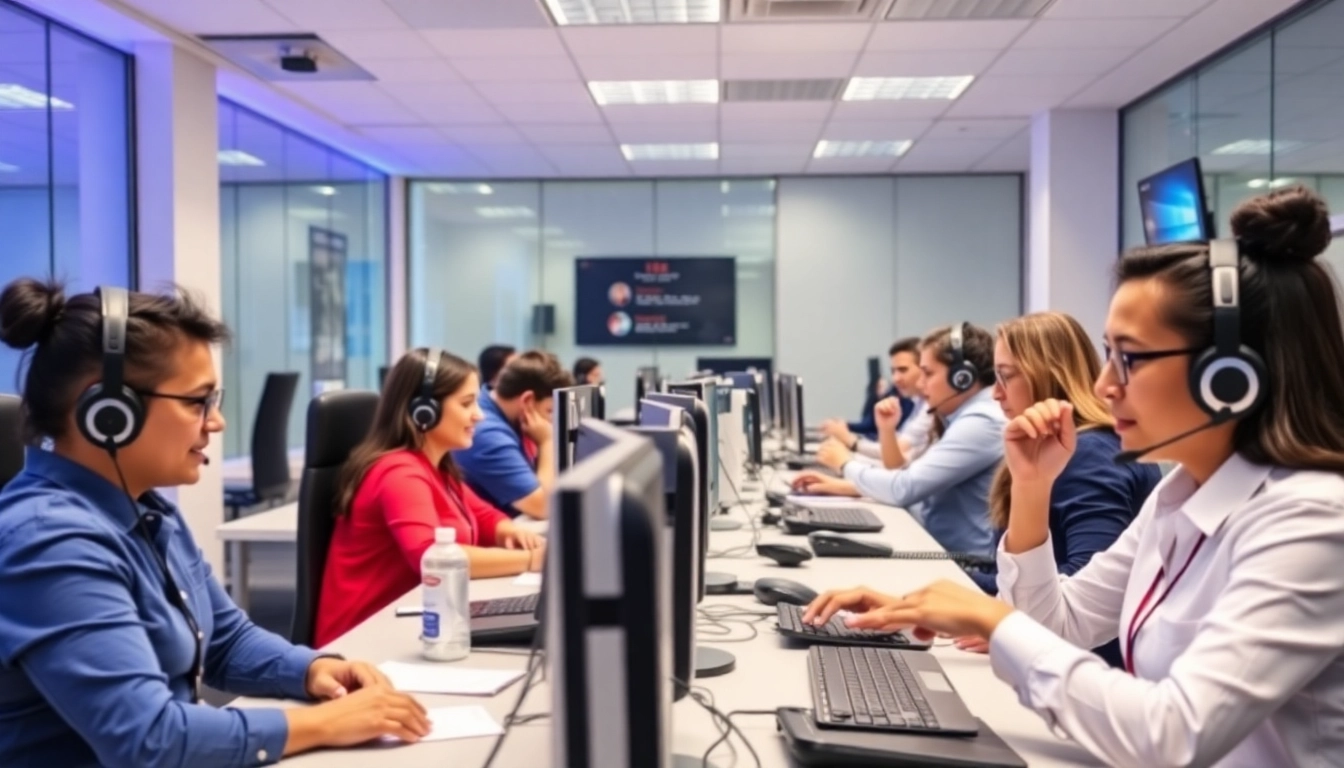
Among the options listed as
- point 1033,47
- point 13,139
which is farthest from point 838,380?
point 13,139

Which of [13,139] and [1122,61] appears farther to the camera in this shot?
[1122,61]

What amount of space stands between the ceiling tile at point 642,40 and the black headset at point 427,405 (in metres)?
2.56

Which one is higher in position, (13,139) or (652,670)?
(13,139)

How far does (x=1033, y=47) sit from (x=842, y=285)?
3.52 m

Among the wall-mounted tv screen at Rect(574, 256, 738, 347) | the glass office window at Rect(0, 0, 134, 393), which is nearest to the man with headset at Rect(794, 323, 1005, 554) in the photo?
the glass office window at Rect(0, 0, 134, 393)

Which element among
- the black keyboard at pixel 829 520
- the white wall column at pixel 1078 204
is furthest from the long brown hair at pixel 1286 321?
the white wall column at pixel 1078 204

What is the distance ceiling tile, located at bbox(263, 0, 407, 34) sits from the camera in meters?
4.06

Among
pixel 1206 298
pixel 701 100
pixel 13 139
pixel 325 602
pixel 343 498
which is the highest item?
pixel 701 100

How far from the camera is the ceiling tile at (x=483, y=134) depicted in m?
6.32

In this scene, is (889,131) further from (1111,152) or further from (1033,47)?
(1033,47)

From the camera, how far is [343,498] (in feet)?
7.19

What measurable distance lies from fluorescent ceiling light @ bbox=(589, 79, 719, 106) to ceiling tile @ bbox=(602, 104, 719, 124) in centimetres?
8

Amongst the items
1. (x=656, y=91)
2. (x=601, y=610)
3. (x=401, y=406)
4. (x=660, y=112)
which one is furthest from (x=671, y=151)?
(x=601, y=610)

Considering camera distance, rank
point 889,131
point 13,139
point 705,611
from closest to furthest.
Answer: point 705,611 → point 13,139 → point 889,131
